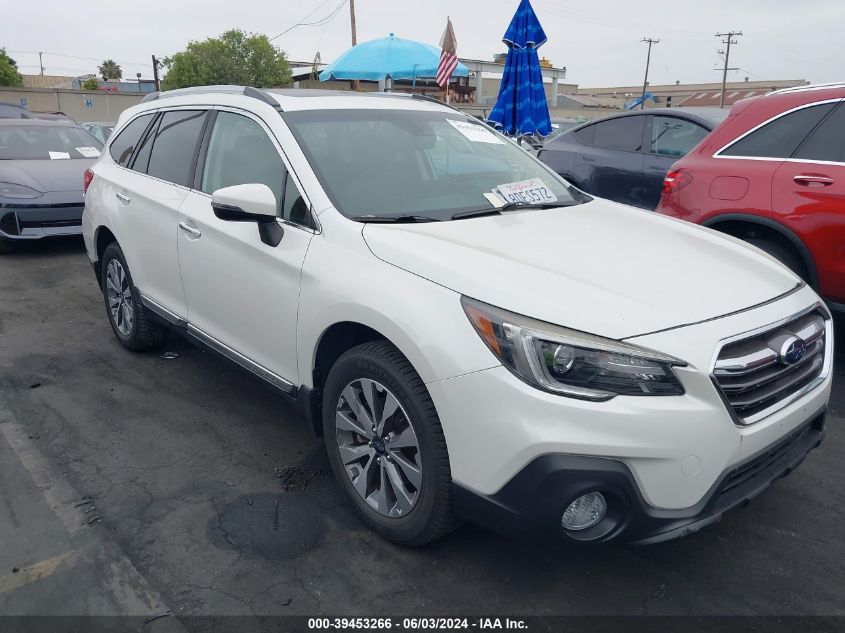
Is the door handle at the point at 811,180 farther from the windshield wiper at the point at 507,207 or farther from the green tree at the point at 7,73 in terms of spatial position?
the green tree at the point at 7,73

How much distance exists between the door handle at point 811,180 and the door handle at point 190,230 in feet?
12.0

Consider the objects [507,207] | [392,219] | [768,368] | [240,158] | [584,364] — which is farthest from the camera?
[240,158]

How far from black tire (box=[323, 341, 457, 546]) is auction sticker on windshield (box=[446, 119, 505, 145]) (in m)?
1.63

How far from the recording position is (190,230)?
11.8ft

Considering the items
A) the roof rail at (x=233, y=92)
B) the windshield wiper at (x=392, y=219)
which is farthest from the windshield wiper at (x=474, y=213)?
the roof rail at (x=233, y=92)

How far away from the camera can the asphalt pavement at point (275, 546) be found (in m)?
2.43

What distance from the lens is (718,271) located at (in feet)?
8.59

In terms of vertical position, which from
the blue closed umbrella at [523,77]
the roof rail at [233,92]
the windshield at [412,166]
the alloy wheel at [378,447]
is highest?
the blue closed umbrella at [523,77]

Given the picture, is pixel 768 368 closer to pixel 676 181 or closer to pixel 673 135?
pixel 676 181

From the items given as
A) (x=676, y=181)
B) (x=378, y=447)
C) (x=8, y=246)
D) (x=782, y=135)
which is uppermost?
(x=782, y=135)

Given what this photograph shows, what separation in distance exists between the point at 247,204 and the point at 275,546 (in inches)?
55.2

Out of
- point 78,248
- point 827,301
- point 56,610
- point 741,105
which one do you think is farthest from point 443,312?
point 78,248

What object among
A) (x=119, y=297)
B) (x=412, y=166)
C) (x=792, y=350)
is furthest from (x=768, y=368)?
(x=119, y=297)

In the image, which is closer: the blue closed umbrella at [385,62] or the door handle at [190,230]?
the door handle at [190,230]
